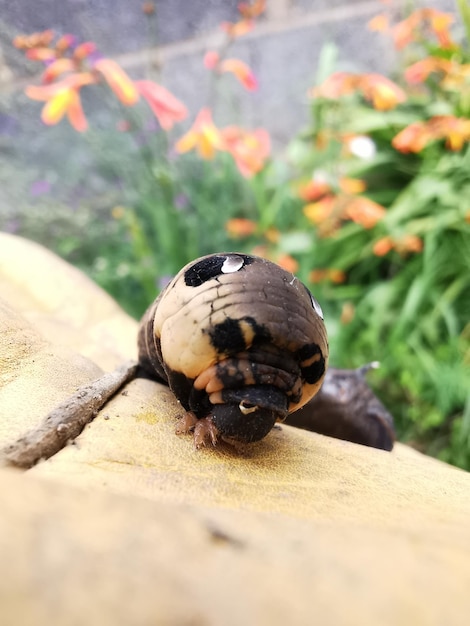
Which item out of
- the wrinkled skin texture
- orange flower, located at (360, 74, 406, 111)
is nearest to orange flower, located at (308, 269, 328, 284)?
orange flower, located at (360, 74, 406, 111)

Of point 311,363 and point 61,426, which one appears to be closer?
point 61,426

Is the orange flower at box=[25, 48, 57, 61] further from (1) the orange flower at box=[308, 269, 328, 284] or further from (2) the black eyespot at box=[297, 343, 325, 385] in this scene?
(2) the black eyespot at box=[297, 343, 325, 385]

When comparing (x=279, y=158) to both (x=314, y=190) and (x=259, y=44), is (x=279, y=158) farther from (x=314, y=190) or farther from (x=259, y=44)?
(x=314, y=190)

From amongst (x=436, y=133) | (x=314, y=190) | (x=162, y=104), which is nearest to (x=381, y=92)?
(x=436, y=133)

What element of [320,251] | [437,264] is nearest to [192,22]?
[320,251]

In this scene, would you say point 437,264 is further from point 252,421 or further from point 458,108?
point 252,421

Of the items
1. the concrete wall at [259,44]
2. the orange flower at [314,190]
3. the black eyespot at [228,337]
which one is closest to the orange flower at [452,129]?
the orange flower at [314,190]

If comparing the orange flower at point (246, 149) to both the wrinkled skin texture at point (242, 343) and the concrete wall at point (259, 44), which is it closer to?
the concrete wall at point (259, 44)
